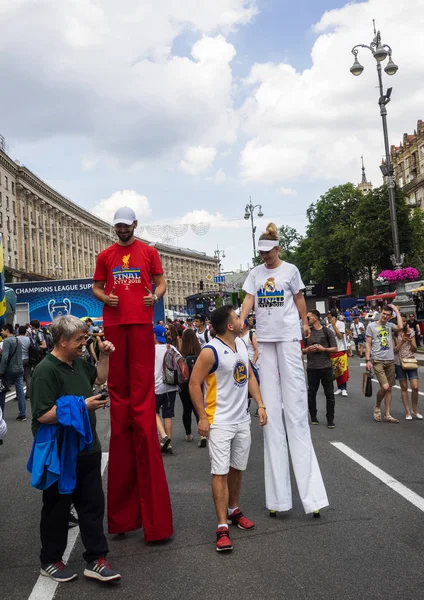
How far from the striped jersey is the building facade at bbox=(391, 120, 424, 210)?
234ft

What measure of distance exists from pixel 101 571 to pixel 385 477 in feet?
11.2

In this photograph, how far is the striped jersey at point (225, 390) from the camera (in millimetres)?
4750

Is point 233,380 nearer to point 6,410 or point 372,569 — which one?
point 372,569

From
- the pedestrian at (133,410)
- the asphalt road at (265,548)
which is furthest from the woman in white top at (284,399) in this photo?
the pedestrian at (133,410)

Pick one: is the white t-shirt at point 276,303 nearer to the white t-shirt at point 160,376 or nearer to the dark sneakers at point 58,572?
the dark sneakers at point 58,572

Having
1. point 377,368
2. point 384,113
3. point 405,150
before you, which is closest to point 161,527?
point 377,368

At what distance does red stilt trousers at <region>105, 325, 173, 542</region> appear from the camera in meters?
4.65

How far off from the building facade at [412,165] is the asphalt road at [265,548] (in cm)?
7021

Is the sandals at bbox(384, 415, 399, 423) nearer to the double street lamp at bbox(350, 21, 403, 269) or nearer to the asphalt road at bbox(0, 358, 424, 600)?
the asphalt road at bbox(0, 358, 424, 600)

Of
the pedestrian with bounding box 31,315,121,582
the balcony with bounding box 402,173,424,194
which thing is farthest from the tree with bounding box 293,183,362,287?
the pedestrian with bounding box 31,315,121,582

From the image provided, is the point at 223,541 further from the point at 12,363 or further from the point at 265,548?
the point at 12,363

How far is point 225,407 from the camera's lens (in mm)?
4762

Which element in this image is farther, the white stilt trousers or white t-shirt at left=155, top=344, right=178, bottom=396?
white t-shirt at left=155, top=344, right=178, bottom=396

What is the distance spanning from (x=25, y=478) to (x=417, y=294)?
91.1 feet
